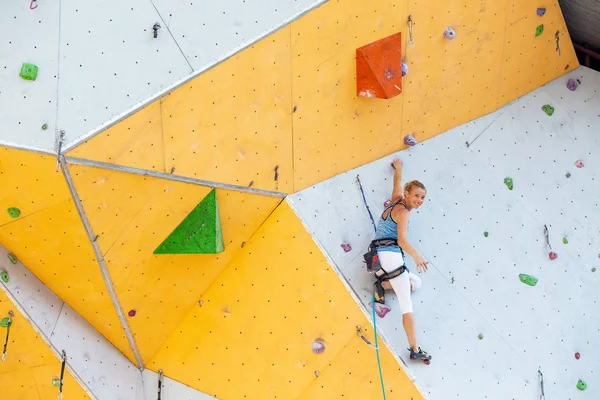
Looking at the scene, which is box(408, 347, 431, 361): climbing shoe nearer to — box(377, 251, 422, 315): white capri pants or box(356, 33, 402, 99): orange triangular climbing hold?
box(377, 251, 422, 315): white capri pants

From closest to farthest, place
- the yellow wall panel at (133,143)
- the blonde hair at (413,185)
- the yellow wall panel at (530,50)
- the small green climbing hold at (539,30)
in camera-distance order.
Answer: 1. the yellow wall panel at (133,143)
2. the blonde hair at (413,185)
3. the yellow wall panel at (530,50)
4. the small green climbing hold at (539,30)

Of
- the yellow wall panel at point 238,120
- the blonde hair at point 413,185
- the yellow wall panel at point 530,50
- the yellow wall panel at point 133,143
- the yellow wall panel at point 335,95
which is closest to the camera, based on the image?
the yellow wall panel at point 133,143

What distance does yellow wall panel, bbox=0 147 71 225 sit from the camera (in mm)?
5500

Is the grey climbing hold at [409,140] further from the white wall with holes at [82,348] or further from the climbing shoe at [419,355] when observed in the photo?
the white wall with holes at [82,348]

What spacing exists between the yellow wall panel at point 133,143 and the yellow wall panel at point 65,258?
339 millimetres

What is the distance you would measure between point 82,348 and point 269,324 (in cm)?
112

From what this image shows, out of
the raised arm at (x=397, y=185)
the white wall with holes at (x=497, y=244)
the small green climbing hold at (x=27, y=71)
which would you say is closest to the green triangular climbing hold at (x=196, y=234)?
the white wall with holes at (x=497, y=244)

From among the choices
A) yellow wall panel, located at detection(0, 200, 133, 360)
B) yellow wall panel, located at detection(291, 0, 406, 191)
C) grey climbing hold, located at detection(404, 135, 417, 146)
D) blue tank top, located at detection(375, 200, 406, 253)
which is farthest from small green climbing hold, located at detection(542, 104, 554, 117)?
yellow wall panel, located at detection(0, 200, 133, 360)

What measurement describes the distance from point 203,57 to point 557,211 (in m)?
2.69

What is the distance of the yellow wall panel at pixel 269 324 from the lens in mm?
6215

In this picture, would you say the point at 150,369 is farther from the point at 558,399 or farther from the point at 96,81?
the point at 558,399

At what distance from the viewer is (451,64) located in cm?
677

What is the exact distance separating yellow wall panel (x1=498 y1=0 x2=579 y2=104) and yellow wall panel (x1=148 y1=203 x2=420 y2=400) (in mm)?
1888

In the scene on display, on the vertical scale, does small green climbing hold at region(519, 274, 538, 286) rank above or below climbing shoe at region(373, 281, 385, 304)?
above
